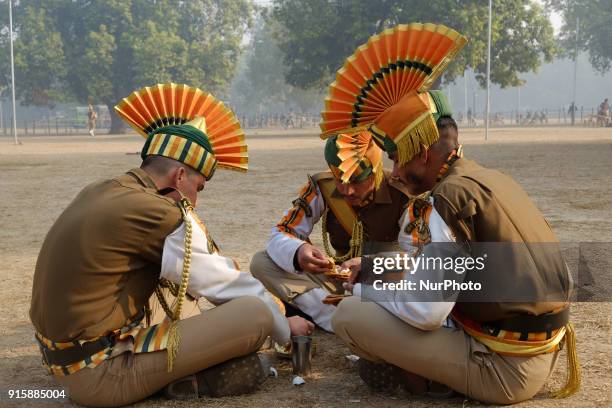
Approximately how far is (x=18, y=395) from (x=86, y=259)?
3.72 feet

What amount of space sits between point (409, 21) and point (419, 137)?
42.3 m

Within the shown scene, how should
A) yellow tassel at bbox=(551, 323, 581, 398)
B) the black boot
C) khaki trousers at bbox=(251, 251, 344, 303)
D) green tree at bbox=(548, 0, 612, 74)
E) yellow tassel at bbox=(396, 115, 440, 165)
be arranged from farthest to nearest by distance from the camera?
green tree at bbox=(548, 0, 612, 74) < khaki trousers at bbox=(251, 251, 344, 303) < the black boot < yellow tassel at bbox=(551, 323, 581, 398) < yellow tassel at bbox=(396, 115, 440, 165)

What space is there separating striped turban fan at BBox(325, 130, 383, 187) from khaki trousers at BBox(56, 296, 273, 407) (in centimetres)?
130

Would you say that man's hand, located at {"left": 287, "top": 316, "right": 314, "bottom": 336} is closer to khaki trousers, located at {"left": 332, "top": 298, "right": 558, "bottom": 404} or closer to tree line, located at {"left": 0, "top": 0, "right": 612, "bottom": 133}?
khaki trousers, located at {"left": 332, "top": 298, "right": 558, "bottom": 404}

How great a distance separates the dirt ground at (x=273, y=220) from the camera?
167 inches

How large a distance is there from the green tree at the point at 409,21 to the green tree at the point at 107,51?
13321 mm

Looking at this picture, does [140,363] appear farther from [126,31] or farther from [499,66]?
[126,31]

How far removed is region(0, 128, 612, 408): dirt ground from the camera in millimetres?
4254

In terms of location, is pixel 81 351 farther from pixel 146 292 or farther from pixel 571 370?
pixel 571 370

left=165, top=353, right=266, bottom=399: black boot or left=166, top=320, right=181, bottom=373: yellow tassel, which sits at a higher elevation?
left=166, top=320, right=181, bottom=373: yellow tassel

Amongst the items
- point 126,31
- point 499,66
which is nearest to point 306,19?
point 499,66

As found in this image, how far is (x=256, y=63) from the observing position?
84.8m

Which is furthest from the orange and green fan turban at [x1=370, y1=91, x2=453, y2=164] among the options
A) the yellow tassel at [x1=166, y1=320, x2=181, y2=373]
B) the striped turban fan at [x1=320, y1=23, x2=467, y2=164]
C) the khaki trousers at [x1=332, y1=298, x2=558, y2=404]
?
the yellow tassel at [x1=166, y1=320, x2=181, y2=373]

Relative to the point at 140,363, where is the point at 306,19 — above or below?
above
